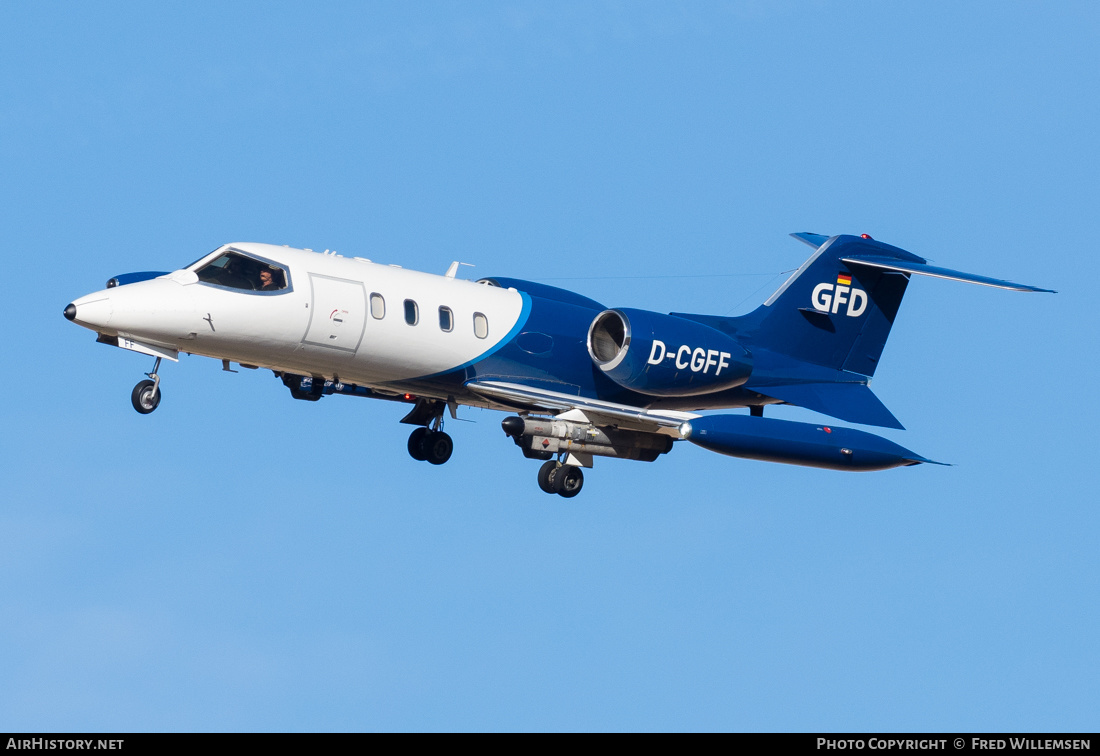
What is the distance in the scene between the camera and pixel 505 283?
1061 inches

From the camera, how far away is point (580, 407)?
85.3ft

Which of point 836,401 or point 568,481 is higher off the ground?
point 836,401

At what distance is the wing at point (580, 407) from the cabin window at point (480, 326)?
2.52 ft

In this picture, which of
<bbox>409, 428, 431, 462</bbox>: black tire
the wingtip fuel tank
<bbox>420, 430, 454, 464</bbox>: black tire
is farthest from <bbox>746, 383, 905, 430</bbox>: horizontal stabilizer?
<bbox>409, 428, 431, 462</bbox>: black tire

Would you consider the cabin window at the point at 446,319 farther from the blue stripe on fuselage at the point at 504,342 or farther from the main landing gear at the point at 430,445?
the main landing gear at the point at 430,445

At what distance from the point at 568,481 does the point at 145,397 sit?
23.1ft

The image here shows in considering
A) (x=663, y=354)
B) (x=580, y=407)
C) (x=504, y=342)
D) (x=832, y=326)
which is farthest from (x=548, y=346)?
(x=832, y=326)

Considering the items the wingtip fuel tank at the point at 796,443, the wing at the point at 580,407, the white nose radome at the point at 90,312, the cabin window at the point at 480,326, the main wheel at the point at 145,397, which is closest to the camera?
the white nose radome at the point at 90,312

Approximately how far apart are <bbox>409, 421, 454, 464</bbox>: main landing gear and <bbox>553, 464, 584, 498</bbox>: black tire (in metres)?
3.12

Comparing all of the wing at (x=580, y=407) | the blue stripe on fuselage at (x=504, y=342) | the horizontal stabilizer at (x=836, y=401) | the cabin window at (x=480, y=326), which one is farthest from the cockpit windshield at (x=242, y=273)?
the horizontal stabilizer at (x=836, y=401)

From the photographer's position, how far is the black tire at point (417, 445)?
28125 millimetres

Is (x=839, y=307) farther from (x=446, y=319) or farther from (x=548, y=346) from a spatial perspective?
(x=446, y=319)
